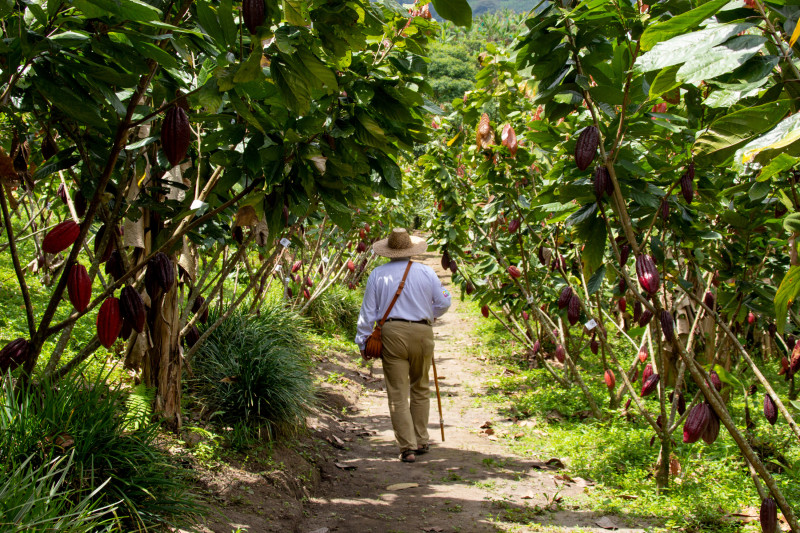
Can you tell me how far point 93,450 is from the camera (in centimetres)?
240

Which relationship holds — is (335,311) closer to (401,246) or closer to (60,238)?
(401,246)

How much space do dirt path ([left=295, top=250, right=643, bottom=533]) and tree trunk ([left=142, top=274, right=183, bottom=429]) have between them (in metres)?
1.03

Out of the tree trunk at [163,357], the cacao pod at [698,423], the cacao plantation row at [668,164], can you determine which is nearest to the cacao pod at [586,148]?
the cacao plantation row at [668,164]

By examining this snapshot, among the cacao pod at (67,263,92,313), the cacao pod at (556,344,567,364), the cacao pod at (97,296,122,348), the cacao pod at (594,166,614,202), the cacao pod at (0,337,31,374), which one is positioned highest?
the cacao pod at (594,166,614,202)

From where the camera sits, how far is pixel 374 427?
5609 mm

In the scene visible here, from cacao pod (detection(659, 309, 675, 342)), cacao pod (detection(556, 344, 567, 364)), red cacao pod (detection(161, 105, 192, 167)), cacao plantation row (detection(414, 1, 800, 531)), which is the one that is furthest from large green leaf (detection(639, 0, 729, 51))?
cacao pod (detection(556, 344, 567, 364))

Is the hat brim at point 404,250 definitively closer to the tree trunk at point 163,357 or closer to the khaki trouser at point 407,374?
the khaki trouser at point 407,374

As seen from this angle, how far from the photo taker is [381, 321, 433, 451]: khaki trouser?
4.66 metres

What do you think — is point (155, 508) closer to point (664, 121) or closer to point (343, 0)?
point (343, 0)

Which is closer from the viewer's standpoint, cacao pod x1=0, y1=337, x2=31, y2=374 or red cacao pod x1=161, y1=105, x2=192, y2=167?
red cacao pod x1=161, y1=105, x2=192, y2=167

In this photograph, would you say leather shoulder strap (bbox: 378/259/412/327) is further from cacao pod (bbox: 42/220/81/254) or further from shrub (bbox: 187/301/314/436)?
cacao pod (bbox: 42/220/81/254)

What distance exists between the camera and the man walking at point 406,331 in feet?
15.3

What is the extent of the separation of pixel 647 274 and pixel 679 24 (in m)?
1.39

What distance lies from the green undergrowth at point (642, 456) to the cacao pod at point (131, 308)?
2793mm
